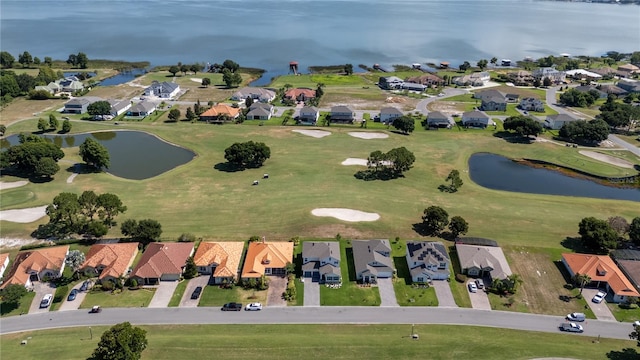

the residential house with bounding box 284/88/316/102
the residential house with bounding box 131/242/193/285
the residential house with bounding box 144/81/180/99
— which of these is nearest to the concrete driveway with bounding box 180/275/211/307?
the residential house with bounding box 131/242/193/285

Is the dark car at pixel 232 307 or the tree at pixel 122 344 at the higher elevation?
the tree at pixel 122 344

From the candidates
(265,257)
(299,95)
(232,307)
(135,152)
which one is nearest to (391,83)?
(299,95)

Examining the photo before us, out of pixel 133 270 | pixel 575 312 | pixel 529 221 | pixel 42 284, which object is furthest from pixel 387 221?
pixel 42 284

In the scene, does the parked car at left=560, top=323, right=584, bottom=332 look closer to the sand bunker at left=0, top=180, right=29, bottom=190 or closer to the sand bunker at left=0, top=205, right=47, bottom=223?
the sand bunker at left=0, top=205, right=47, bottom=223

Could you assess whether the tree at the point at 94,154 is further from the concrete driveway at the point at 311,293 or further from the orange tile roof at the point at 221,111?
the concrete driveway at the point at 311,293

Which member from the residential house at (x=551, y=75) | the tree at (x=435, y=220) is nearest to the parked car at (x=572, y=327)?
the tree at (x=435, y=220)

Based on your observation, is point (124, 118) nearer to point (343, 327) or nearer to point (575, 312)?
point (343, 327)

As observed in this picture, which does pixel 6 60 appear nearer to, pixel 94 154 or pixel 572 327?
pixel 94 154
